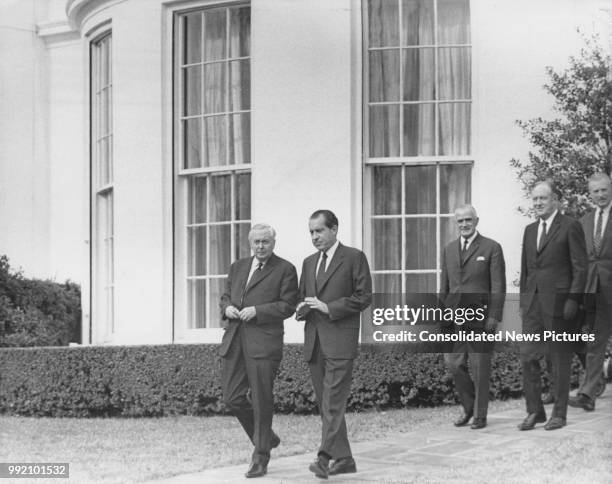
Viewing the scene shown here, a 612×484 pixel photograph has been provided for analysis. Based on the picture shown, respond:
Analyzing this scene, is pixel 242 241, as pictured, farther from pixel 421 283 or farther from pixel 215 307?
pixel 421 283

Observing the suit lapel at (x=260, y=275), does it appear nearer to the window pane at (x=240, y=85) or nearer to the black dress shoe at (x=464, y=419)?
the black dress shoe at (x=464, y=419)

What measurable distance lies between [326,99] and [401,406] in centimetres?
301

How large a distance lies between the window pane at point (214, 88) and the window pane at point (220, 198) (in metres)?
0.72

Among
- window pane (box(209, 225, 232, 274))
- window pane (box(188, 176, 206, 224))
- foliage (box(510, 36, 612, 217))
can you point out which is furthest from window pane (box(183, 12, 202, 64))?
foliage (box(510, 36, 612, 217))

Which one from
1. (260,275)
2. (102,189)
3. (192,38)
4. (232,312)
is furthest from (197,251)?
(232,312)

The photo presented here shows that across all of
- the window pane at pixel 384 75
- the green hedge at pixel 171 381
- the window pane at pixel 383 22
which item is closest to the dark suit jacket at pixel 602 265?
the green hedge at pixel 171 381

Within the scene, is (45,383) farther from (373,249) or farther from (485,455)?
(485,455)

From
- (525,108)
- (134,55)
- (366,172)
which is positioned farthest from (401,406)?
(134,55)

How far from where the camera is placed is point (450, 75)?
Result: 959cm

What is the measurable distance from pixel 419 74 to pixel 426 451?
14.0 feet

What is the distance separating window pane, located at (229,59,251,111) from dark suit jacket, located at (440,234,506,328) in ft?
12.2

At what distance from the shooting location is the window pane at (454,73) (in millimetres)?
9531

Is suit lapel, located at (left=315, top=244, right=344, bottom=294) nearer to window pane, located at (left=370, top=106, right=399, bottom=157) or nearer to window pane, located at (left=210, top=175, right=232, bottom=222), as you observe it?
window pane, located at (left=370, top=106, right=399, bottom=157)

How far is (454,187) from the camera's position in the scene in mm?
9609
